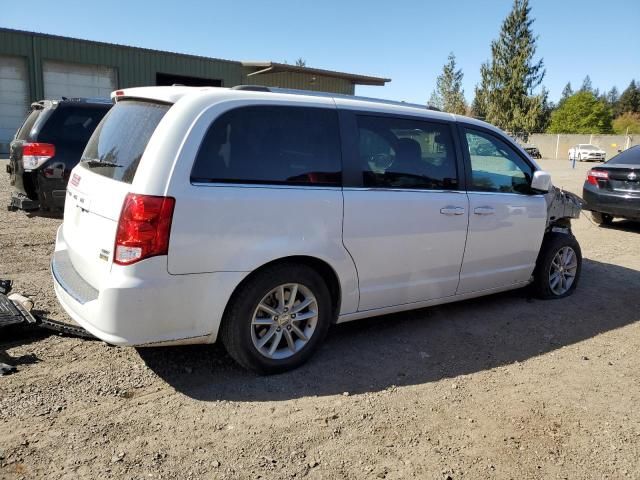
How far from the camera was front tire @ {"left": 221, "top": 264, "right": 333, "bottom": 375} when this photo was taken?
10.7 feet

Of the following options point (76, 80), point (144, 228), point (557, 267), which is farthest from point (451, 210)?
point (76, 80)

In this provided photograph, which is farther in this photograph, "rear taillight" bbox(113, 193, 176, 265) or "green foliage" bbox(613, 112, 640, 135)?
"green foliage" bbox(613, 112, 640, 135)

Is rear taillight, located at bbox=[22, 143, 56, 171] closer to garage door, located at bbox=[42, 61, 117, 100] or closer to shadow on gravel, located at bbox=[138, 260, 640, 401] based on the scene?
shadow on gravel, located at bbox=[138, 260, 640, 401]


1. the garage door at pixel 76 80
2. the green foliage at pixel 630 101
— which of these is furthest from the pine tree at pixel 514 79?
the green foliage at pixel 630 101

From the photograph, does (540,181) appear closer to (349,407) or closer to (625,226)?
(349,407)

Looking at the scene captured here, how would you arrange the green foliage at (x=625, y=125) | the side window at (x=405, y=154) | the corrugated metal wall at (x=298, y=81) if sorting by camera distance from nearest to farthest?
the side window at (x=405, y=154) → the corrugated metal wall at (x=298, y=81) → the green foliage at (x=625, y=125)

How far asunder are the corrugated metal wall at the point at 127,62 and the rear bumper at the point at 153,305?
21706mm

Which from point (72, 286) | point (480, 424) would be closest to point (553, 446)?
point (480, 424)

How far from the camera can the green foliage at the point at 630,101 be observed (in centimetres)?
9719

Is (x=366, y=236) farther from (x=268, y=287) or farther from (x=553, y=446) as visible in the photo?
(x=553, y=446)

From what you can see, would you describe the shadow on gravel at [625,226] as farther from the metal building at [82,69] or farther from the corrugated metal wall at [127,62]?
the corrugated metal wall at [127,62]

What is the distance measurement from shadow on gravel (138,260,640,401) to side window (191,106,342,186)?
1.32 m

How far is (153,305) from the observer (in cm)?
294

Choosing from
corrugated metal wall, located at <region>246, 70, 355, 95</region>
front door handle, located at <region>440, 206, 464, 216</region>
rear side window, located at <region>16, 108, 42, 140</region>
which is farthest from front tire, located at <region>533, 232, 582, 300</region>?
corrugated metal wall, located at <region>246, 70, 355, 95</region>
